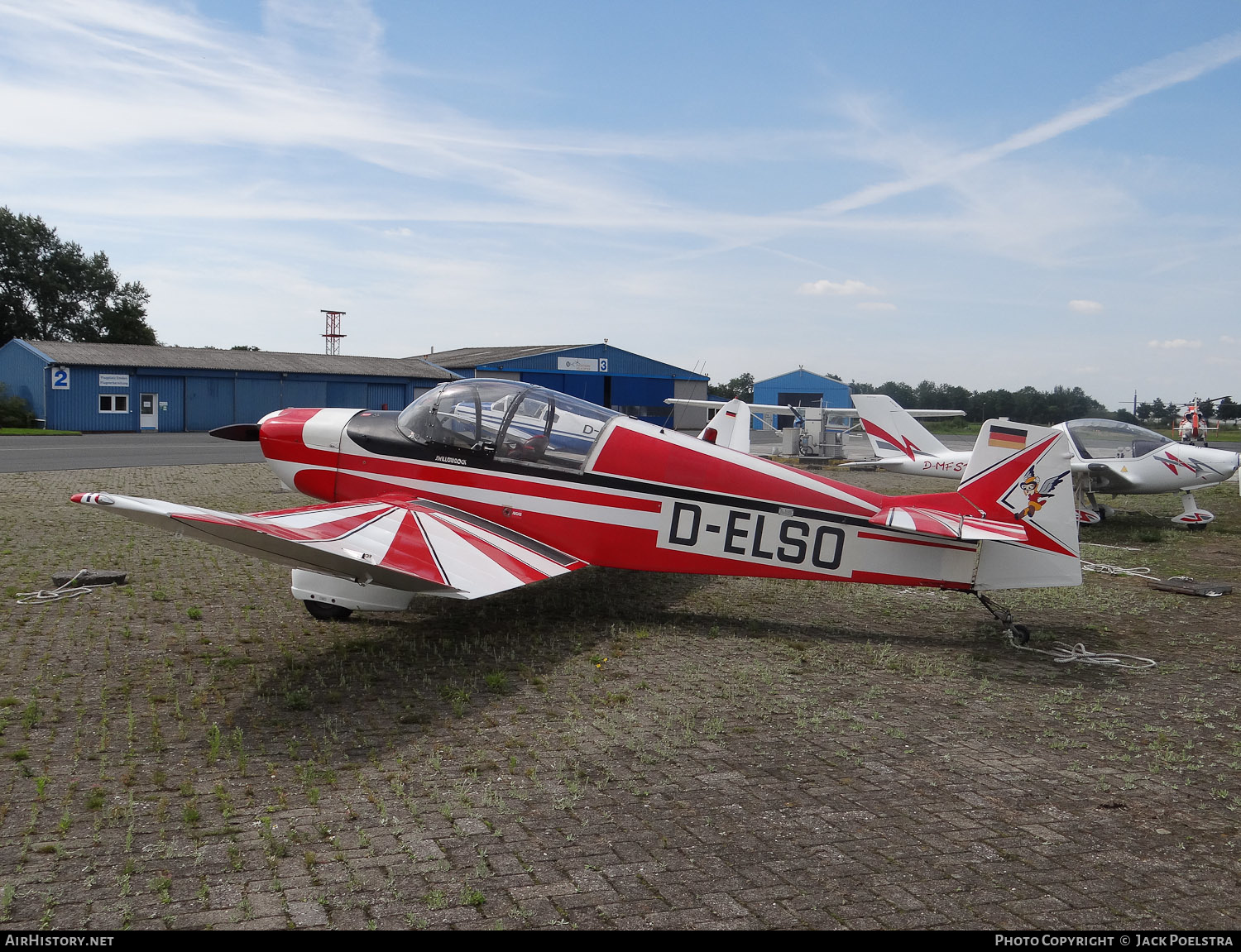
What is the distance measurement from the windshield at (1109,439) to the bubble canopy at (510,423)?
1067 cm

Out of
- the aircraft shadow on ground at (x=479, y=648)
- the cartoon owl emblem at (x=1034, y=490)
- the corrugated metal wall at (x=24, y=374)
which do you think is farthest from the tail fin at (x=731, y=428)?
the corrugated metal wall at (x=24, y=374)

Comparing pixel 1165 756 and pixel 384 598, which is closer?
pixel 1165 756

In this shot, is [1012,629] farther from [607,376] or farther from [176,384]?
[176,384]

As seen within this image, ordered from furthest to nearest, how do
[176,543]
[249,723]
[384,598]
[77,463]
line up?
[77,463] < [176,543] < [384,598] < [249,723]

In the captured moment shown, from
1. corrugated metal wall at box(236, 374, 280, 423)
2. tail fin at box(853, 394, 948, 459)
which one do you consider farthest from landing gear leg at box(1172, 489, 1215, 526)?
corrugated metal wall at box(236, 374, 280, 423)

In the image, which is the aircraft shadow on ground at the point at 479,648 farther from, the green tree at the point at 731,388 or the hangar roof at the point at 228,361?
the green tree at the point at 731,388

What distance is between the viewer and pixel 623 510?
6980mm

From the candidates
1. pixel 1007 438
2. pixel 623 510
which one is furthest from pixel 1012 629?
pixel 623 510

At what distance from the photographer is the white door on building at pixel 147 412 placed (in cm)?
3525

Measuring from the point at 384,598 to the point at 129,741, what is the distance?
210 cm

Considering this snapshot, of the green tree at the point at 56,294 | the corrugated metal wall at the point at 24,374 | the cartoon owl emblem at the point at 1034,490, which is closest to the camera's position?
the cartoon owl emblem at the point at 1034,490

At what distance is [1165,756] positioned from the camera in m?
4.46

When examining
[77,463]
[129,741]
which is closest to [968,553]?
[129,741]
